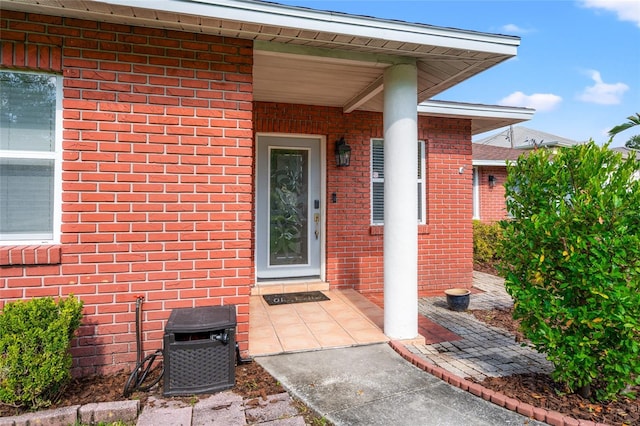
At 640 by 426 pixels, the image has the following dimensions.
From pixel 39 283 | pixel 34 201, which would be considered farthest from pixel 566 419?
pixel 34 201

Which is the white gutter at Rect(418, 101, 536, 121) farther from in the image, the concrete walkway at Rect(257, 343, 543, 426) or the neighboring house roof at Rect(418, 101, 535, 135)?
the concrete walkway at Rect(257, 343, 543, 426)

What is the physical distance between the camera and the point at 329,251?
570 centimetres

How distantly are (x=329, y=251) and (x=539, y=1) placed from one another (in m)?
5.52

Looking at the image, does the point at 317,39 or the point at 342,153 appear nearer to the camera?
the point at 317,39

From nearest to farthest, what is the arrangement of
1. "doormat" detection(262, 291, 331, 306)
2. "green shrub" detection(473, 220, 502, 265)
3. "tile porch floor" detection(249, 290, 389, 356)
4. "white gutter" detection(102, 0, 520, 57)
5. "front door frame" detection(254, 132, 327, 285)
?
"white gutter" detection(102, 0, 520, 57)
"tile porch floor" detection(249, 290, 389, 356)
"doormat" detection(262, 291, 331, 306)
"front door frame" detection(254, 132, 327, 285)
"green shrub" detection(473, 220, 502, 265)

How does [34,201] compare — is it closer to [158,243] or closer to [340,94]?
[158,243]

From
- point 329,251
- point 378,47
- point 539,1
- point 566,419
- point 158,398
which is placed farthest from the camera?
point 539,1

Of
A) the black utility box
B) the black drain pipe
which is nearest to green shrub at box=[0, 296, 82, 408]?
the black drain pipe

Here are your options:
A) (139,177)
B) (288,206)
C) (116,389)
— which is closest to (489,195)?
(288,206)

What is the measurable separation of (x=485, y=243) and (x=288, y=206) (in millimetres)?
5281

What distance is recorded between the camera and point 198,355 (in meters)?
2.77

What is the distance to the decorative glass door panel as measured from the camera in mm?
5645

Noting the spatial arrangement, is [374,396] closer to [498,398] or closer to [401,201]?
[498,398]

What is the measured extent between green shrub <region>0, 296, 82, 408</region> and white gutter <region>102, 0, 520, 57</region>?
2.32 metres
